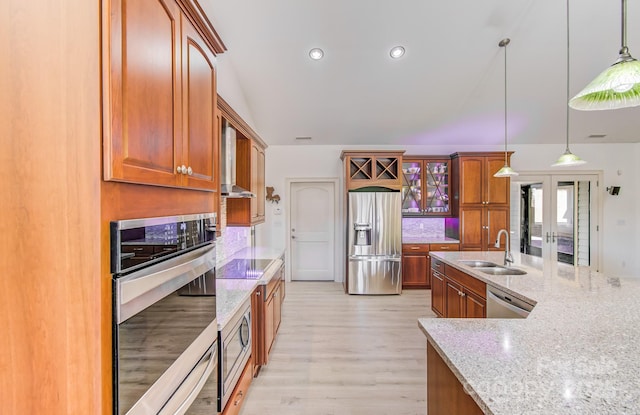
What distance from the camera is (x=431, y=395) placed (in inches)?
58.7

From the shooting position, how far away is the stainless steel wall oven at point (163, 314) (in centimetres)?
81

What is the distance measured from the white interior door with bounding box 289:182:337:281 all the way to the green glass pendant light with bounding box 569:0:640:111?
13.8 ft

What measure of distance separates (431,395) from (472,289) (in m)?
1.50

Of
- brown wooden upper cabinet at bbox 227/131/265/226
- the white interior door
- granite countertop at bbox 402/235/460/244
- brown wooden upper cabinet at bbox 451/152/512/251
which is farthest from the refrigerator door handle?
brown wooden upper cabinet at bbox 227/131/265/226

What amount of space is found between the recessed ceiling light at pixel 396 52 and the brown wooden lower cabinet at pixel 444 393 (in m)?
3.12

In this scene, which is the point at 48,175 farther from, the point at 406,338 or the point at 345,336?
the point at 406,338

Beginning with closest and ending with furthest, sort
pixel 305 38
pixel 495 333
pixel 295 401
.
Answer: pixel 495 333, pixel 295 401, pixel 305 38

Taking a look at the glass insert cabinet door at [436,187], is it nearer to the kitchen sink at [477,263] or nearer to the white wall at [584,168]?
the white wall at [584,168]

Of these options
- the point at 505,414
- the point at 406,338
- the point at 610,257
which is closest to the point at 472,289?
the point at 406,338

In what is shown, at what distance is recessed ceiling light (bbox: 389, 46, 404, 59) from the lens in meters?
3.40

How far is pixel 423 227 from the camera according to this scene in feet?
18.5

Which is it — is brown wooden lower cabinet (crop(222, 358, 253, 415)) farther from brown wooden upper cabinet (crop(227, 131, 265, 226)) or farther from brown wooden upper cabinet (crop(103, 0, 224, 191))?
brown wooden upper cabinet (crop(227, 131, 265, 226))

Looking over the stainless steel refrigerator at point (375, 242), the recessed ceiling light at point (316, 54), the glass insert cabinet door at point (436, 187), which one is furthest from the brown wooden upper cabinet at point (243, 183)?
the glass insert cabinet door at point (436, 187)

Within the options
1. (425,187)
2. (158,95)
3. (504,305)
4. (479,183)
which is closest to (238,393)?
(158,95)
